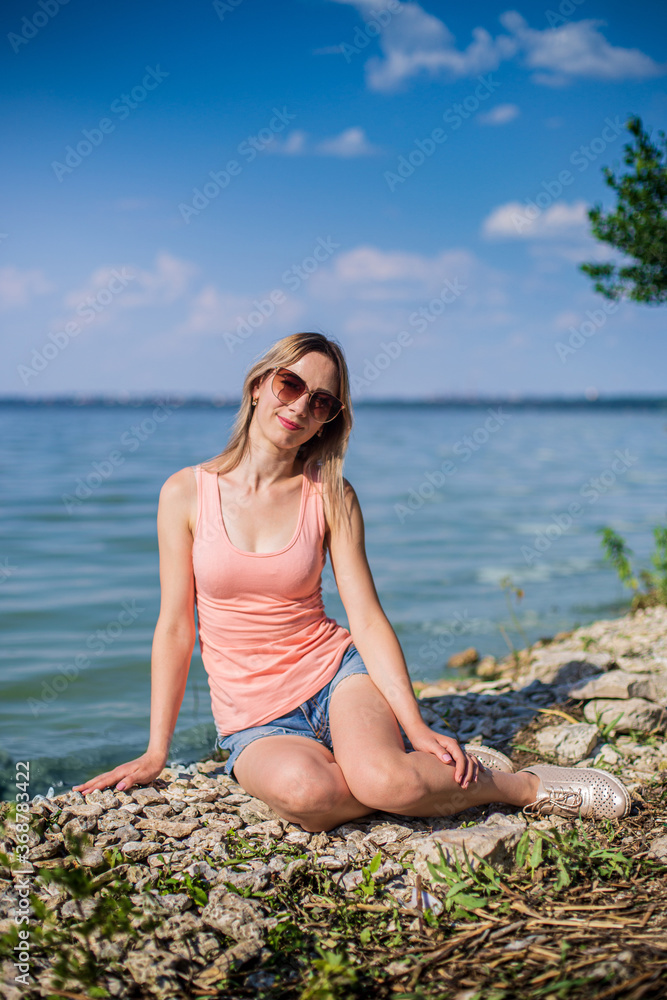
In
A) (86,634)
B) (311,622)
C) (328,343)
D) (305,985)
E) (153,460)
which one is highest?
(153,460)

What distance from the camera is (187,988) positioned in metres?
2.27

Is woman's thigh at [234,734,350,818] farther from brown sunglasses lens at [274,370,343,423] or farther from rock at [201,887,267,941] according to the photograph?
brown sunglasses lens at [274,370,343,423]

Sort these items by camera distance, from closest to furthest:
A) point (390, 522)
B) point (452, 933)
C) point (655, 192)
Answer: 1. point (452, 933)
2. point (655, 192)
3. point (390, 522)

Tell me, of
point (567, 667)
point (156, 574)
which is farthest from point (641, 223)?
A: point (156, 574)

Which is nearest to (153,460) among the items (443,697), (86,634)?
(86,634)

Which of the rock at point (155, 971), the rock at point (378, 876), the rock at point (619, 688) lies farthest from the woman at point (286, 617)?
the rock at point (619, 688)

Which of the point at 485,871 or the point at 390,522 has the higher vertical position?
the point at 390,522

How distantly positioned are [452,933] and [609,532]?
21.5ft

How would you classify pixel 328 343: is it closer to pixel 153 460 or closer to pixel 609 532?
pixel 609 532

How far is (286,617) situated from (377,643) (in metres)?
0.47

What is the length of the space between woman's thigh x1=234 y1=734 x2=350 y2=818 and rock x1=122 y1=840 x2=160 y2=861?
0.50m

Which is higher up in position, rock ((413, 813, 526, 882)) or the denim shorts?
the denim shorts

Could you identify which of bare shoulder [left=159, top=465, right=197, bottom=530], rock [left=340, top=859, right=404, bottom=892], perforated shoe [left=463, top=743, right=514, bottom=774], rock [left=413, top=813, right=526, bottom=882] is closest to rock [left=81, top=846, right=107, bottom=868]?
rock [left=340, top=859, right=404, bottom=892]

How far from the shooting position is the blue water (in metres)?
6.19
